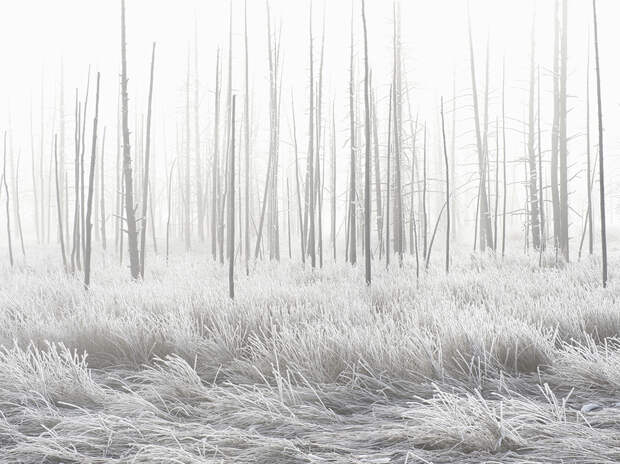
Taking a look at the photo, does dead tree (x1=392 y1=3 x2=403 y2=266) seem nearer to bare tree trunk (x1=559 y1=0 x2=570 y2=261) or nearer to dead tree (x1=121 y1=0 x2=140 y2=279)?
bare tree trunk (x1=559 y1=0 x2=570 y2=261)

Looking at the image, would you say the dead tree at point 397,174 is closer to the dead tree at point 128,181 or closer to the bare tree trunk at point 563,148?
the bare tree trunk at point 563,148

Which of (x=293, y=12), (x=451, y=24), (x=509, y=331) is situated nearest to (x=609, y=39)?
(x=451, y=24)

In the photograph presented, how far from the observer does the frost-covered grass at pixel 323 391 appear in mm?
1943

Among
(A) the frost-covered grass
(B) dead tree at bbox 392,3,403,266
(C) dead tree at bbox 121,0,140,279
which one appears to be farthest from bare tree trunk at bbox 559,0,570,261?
(C) dead tree at bbox 121,0,140,279

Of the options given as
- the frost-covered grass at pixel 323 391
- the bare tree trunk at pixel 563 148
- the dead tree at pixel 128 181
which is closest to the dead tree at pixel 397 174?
the frost-covered grass at pixel 323 391

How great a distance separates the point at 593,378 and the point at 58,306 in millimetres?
5363

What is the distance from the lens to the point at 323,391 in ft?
8.75

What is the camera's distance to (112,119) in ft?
110

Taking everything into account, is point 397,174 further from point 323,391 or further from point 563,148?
point 323,391

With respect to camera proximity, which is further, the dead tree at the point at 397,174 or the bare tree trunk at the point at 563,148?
the bare tree trunk at the point at 563,148

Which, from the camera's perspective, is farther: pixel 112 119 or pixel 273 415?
pixel 112 119

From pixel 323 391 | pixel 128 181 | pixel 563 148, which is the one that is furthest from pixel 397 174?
pixel 323 391

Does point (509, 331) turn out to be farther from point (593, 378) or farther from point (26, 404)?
point (26, 404)

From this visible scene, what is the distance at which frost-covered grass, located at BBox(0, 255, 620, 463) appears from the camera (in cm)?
194
